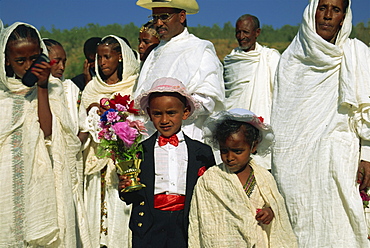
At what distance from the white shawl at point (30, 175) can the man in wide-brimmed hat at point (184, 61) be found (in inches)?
46.3

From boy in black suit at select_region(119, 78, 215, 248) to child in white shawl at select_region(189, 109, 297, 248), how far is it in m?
0.14

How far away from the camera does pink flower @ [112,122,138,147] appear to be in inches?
183

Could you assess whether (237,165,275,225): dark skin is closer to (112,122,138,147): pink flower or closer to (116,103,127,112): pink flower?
(112,122,138,147): pink flower

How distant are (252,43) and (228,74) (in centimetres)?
63

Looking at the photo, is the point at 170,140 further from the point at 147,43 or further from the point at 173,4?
the point at 147,43

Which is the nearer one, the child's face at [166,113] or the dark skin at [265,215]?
the dark skin at [265,215]

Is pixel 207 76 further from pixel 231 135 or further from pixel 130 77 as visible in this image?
pixel 130 77

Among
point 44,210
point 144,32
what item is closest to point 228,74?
point 144,32

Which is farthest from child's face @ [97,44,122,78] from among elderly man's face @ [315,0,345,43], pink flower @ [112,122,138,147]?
pink flower @ [112,122,138,147]

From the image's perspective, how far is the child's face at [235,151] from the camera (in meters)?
4.70

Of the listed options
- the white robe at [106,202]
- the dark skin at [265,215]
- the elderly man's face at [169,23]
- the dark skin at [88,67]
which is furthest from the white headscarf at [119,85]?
the dark skin at [265,215]

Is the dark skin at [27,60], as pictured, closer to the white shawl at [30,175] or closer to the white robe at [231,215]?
the white shawl at [30,175]

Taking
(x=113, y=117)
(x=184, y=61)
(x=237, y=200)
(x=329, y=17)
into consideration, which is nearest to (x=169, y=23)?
(x=184, y=61)

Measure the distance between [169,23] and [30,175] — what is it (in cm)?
210
